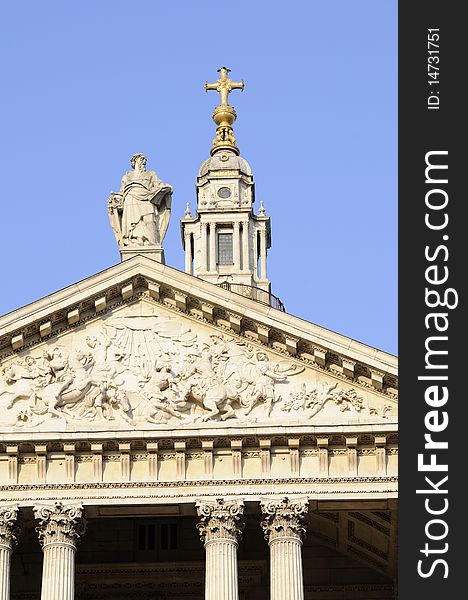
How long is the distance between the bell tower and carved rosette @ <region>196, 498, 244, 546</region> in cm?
3258

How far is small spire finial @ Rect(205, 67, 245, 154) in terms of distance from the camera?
75.2m

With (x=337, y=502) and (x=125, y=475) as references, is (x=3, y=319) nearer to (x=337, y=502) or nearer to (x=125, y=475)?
(x=125, y=475)

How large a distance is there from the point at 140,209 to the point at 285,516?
8006 mm

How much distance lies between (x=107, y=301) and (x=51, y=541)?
5.56 meters

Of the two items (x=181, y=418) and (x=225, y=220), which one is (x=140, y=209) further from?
(x=225, y=220)

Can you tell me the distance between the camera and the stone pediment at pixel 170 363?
4591 centimetres

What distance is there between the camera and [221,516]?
4506cm

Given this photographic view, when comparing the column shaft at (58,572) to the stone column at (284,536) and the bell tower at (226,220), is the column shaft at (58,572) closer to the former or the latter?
the stone column at (284,536)

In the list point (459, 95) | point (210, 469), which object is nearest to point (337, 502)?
point (210, 469)

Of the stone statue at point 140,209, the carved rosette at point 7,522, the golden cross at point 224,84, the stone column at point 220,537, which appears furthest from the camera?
the golden cross at point 224,84

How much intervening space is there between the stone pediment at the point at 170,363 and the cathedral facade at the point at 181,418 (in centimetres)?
3

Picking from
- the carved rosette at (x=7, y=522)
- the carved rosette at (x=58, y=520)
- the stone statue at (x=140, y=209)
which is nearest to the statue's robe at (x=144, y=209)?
the stone statue at (x=140, y=209)

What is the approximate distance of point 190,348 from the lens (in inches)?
1841

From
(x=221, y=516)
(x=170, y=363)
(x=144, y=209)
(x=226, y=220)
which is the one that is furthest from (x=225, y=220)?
(x=221, y=516)
